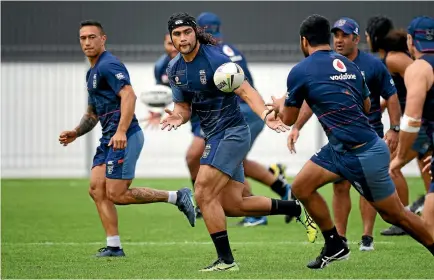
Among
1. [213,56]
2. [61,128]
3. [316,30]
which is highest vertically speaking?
[316,30]

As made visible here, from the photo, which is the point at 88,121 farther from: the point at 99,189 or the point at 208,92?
the point at 208,92

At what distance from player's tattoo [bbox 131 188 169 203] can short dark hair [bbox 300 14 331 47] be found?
293 cm

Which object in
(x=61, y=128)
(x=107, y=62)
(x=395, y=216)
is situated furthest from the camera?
(x=61, y=128)

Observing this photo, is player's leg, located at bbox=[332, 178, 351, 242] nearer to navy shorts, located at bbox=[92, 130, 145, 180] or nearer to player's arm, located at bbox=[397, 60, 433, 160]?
player's arm, located at bbox=[397, 60, 433, 160]

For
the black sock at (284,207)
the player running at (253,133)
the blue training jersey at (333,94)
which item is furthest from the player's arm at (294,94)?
the player running at (253,133)

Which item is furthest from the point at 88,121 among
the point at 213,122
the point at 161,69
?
the point at 161,69

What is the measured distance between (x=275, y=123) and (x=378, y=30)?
3.95 m

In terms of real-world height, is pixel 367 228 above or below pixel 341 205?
below

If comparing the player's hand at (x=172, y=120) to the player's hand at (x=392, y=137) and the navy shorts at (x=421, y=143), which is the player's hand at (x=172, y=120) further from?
the navy shorts at (x=421, y=143)

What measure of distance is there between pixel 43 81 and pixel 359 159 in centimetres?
1766

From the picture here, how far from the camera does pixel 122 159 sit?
11875mm

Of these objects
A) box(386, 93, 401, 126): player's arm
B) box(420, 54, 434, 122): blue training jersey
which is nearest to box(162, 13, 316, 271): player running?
box(420, 54, 434, 122): blue training jersey

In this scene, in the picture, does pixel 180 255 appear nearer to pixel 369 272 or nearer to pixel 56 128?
pixel 369 272

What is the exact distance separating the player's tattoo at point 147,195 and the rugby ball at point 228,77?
205cm
